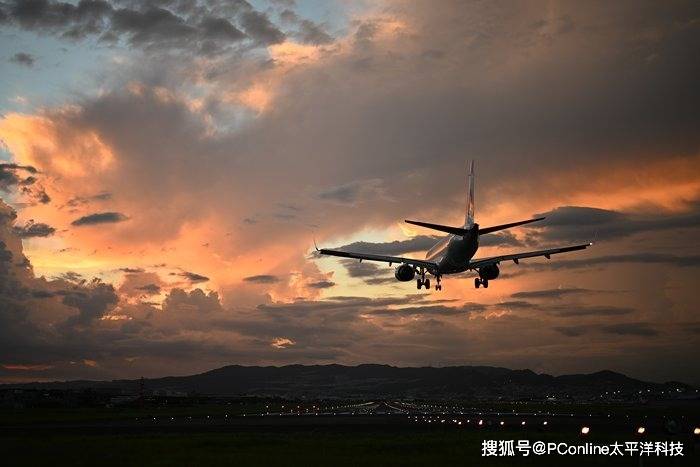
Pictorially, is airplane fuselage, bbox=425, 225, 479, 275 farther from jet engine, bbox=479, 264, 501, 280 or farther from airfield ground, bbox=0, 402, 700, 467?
airfield ground, bbox=0, 402, 700, 467

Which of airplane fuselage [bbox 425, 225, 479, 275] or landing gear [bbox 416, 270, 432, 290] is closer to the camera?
airplane fuselage [bbox 425, 225, 479, 275]

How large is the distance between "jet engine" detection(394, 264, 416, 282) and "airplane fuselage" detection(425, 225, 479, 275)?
3.03 meters

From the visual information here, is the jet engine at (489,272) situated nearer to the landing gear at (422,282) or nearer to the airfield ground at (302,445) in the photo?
the landing gear at (422,282)

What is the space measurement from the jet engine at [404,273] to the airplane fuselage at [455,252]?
9.93 feet

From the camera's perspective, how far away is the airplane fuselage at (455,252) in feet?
237

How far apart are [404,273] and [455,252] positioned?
30.4 feet

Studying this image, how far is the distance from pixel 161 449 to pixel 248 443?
8.77 metres

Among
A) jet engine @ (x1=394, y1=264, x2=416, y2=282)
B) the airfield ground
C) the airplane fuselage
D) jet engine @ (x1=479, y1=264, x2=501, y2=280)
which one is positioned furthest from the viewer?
jet engine @ (x1=394, y1=264, x2=416, y2=282)

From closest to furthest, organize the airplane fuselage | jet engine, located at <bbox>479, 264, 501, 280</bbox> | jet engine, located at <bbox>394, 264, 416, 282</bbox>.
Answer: the airplane fuselage → jet engine, located at <bbox>479, 264, 501, 280</bbox> → jet engine, located at <bbox>394, 264, 416, 282</bbox>

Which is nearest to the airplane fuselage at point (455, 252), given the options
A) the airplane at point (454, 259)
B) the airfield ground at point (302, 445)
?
the airplane at point (454, 259)

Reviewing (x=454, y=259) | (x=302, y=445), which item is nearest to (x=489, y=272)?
(x=454, y=259)

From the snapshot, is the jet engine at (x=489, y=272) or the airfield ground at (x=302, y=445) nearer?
the airfield ground at (x=302, y=445)

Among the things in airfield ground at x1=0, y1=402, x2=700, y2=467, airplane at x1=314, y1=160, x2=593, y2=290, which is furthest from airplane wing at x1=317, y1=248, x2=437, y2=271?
airfield ground at x1=0, y1=402, x2=700, y2=467

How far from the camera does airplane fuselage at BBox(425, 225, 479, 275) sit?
237 ft
